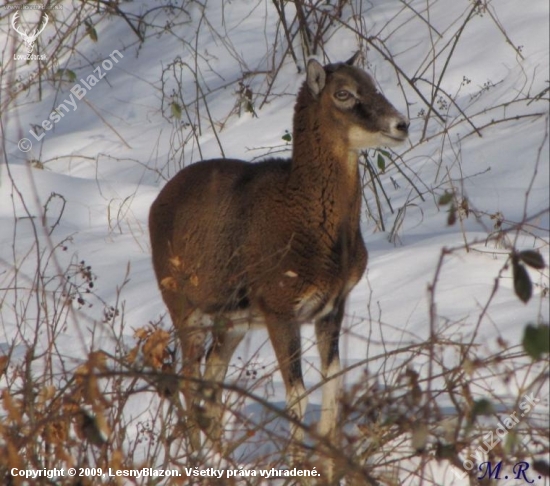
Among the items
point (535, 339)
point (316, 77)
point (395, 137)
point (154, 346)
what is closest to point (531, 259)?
point (535, 339)

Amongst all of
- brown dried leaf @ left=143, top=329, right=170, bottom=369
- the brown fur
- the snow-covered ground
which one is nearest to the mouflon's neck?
the brown fur

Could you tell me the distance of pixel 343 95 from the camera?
229 inches

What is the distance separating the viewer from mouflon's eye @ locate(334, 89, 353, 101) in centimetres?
580

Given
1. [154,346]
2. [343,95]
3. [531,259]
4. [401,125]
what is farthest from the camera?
[343,95]

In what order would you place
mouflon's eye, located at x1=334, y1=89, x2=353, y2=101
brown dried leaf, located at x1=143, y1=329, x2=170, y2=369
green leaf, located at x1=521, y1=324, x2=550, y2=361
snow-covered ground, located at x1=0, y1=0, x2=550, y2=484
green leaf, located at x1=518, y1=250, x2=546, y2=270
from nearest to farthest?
1. green leaf, located at x1=521, y1=324, x2=550, y2=361
2. green leaf, located at x1=518, y1=250, x2=546, y2=270
3. brown dried leaf, located at x1=143, y1=329, x2=170, y2=369
4. mouflon's eye, located at x1=334, y1=89, x2=353, y2=101
5. snow-covered ground, located at x1=0, y1=0, x2=550, y2=484

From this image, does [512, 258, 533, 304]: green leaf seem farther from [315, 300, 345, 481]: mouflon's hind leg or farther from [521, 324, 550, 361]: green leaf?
[315, 300, 345, 481]: mouflon's hind leg

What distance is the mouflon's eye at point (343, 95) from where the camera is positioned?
5.80 m

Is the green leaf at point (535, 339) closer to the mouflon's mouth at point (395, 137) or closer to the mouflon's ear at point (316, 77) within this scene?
the mouflon's mouth at point (395, 137)

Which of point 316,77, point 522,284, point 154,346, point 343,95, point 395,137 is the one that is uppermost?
point 316,77

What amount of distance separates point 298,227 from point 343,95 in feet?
2.17

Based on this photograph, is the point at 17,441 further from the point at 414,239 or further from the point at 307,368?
the point at 414,239

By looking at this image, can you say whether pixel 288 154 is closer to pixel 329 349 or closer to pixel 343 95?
pixel 343 95

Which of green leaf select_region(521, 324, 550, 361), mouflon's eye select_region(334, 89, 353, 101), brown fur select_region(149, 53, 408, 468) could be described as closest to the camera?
green leaf select_region(521, 324, 550, 361)

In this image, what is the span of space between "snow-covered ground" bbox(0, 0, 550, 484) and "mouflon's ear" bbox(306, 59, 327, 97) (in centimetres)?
143
